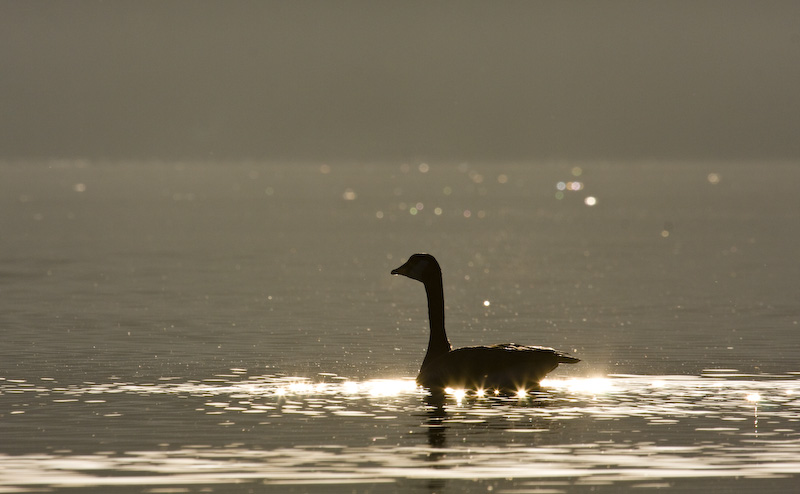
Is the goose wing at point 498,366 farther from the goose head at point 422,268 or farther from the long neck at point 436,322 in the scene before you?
the goose head at point 422,268

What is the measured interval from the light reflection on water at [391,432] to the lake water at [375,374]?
0.21ft

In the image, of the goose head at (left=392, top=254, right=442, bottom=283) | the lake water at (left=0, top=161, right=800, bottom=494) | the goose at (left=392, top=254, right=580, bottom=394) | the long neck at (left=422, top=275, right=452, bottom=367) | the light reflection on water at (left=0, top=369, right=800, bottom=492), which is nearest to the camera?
the light reflection on water at (left=0, top=369, right=800, bottom=492)

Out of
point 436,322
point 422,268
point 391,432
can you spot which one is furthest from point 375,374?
point 391,432

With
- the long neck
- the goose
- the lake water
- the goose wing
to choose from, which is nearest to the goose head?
the long neck

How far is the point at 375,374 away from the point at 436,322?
1835 millimetres

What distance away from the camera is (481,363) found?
27094mm

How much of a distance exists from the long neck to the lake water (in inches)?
30.5

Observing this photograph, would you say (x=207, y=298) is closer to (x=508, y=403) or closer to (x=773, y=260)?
(x=508, y=403)

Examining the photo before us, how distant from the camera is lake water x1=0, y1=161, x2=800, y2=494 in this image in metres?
20.7

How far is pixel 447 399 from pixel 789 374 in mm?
7228

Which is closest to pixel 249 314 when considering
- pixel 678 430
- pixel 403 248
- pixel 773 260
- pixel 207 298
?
pixel 207 298

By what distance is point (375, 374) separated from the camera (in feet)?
101

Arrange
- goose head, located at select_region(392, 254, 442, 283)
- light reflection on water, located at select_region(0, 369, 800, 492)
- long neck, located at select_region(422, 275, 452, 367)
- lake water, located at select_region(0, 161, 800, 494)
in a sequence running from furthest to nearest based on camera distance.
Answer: goose head, located at select_region(392, 254, 442, 283) < long neck, located at select_region(422, 275, 452, 367) < lake water, located at select_region(0, 161, 800, 494) < light reflection on water, located at select_region(0, 369, 800, 492)

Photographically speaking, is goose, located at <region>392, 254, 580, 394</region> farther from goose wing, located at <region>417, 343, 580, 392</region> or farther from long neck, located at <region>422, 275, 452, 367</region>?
→ long neck, located at <region>422, 275, 452, 367</region>
